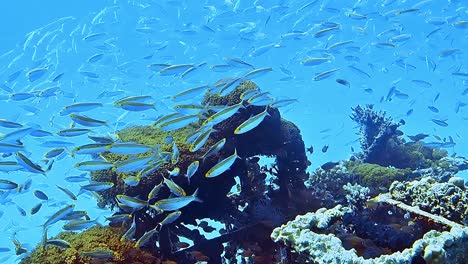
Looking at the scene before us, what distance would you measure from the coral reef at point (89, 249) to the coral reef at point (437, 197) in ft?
11.2

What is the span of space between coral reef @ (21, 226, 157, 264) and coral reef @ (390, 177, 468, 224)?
3.41 metres

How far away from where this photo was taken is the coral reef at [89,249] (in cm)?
558

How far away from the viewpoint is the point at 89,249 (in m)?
5.64

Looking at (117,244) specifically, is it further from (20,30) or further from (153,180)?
(20,30)

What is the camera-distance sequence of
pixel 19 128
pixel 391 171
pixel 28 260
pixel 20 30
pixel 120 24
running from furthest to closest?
pixel 20 30, pixel 120 24, pixel 391 171, pixel 19 128, pixel 28 260

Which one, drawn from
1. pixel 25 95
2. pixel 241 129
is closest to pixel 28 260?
pixel 241 129

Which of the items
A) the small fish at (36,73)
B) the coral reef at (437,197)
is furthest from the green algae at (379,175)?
the small fish at (36,73)

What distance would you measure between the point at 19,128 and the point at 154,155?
3.09 m

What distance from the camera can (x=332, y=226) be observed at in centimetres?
502

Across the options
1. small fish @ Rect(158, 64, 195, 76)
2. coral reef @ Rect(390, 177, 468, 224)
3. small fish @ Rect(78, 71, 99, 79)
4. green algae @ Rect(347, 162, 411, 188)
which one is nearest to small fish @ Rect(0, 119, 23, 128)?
small fish @ Rect(158, 64, 195, 76)

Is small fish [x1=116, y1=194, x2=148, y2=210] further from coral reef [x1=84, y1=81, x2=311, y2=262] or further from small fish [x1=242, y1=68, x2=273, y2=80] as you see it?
small fish [x1=242, y1=68, x2=273, y2=80]

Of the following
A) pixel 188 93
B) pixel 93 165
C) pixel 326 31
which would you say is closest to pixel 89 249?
pixel 93 165

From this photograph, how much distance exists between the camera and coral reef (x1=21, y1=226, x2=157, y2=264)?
5582 millimetres

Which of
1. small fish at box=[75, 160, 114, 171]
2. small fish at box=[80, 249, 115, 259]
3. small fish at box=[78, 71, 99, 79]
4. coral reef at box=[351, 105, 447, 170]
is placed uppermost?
small fish at box=[75, 160, 114, 171]
